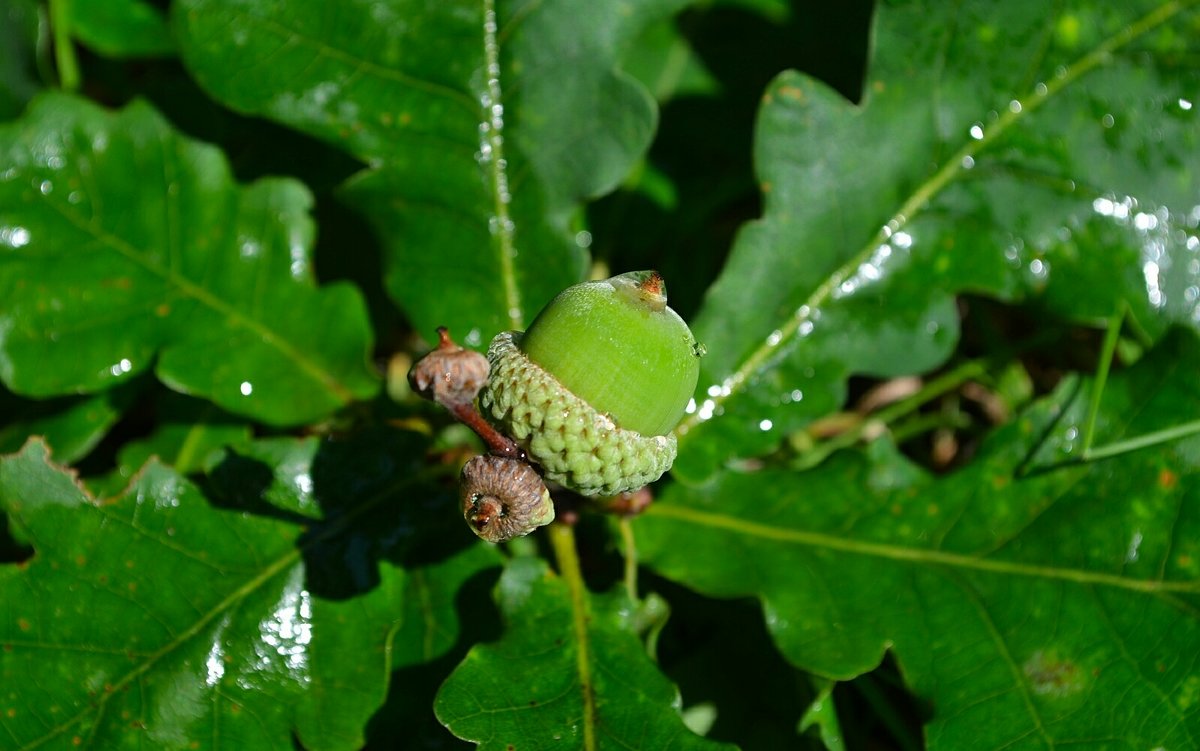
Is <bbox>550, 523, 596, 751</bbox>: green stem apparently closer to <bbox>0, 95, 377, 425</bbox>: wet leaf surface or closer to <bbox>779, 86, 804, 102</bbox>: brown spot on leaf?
<bbox>0, 95, 377, 425</bbox>: wet leaf surface

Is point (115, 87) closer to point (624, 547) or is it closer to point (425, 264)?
point (425, 264)

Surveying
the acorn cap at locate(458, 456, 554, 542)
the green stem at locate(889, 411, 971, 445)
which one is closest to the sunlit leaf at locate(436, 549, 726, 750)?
the acorn cap at locate(458, 456, 554, 542)

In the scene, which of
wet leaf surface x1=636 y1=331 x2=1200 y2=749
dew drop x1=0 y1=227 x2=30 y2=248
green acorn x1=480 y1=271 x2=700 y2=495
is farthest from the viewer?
dew drop x1=0 y1=227 x2=30 y2=248

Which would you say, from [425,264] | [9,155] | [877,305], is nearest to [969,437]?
[877,305]

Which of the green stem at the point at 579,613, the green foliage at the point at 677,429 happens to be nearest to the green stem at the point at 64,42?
the green foliage at the point at 677,429

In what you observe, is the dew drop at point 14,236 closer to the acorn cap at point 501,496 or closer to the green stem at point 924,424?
the acorn cap at point 501,496

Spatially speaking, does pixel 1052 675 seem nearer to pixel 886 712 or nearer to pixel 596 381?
pixel 886 712
